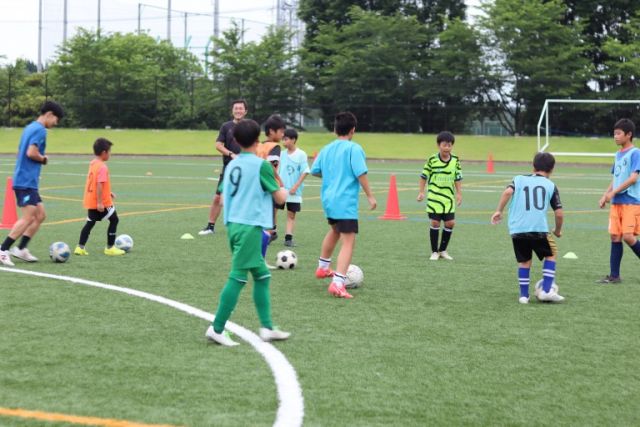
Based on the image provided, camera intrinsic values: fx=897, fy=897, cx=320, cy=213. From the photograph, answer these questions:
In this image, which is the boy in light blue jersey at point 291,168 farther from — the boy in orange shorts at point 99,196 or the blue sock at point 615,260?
the blue sock at point 615,260

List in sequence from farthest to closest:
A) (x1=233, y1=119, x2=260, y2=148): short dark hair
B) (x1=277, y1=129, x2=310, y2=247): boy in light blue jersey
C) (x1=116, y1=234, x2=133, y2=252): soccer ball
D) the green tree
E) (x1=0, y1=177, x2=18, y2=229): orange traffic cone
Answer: the green tree
(x1=0, y1=177, x2=18, y2=229): orange traffic cone
(x1=277, y1=129, x2=310, y2=247): boy in light blue jersey
(x1=116, y1=234, x2=133, y2=252): soccer ball
(x1=233, y1=119, x2=260, y2=148): short dark hair

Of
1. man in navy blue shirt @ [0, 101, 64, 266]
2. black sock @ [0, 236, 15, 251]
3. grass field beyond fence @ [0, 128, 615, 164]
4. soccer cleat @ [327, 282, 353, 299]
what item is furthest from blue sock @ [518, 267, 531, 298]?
grass field beyond fence @ [0, 128, 615, 164]

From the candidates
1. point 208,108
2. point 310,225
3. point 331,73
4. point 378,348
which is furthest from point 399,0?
point 378,348

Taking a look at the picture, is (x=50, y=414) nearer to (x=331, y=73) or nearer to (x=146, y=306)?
(x=146, y=306)

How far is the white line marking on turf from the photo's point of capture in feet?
15.7

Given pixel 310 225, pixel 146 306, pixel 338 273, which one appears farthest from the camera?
pixel 310 225

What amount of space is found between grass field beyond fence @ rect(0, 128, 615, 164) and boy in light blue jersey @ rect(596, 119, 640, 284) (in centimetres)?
3232

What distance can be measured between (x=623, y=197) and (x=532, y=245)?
1.84 m

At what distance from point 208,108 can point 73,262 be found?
4708 centimetres

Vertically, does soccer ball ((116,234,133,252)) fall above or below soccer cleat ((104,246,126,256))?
above

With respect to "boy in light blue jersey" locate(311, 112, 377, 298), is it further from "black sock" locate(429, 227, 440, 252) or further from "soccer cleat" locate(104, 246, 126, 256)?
"soccer cleat" locate(104, 246, 126, 256)

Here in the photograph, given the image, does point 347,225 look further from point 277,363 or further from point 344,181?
point 277,363

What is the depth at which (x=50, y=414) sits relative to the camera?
467cm

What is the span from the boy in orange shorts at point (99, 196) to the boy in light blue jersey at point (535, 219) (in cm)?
510
